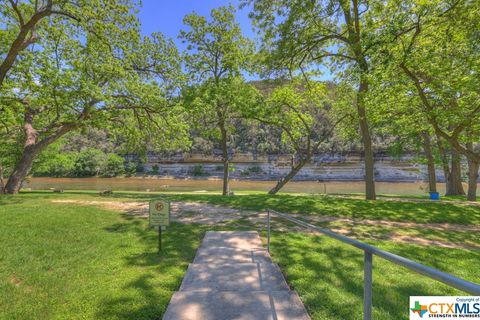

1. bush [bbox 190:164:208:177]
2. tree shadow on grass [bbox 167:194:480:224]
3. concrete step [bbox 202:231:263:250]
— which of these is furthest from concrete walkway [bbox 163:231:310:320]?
bush [bbox 190:164:208:177]

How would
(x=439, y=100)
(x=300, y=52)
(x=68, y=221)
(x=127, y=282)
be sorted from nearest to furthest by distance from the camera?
(x=127, y=282), (x=68, y=221), (x=439, y=100), (x=300, y=52)

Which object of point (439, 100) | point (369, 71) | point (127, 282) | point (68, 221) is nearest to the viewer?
point (127, 282)

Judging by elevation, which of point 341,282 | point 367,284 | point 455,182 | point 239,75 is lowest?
point 341,282

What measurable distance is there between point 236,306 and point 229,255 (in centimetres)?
186

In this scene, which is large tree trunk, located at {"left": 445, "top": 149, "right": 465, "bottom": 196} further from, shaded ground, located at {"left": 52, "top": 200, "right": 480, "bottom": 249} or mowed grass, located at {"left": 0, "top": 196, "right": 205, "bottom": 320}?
mowed grass, located at {"left": 0, "top": 196, "right": 205, "bottom": 320}

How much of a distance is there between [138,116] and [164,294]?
12.1m

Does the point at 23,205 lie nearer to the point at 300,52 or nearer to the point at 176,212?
the point at 176,212

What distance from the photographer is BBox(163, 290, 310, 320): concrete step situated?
264 centimetres

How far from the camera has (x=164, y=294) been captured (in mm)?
3326

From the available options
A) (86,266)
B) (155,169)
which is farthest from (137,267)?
(155,169)

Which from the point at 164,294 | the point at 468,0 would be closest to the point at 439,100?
the point at 468,0

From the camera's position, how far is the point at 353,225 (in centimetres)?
755

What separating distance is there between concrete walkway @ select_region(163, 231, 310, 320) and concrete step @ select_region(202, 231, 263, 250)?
5.5 inches

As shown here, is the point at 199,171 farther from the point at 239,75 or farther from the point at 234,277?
the point at 234,277
